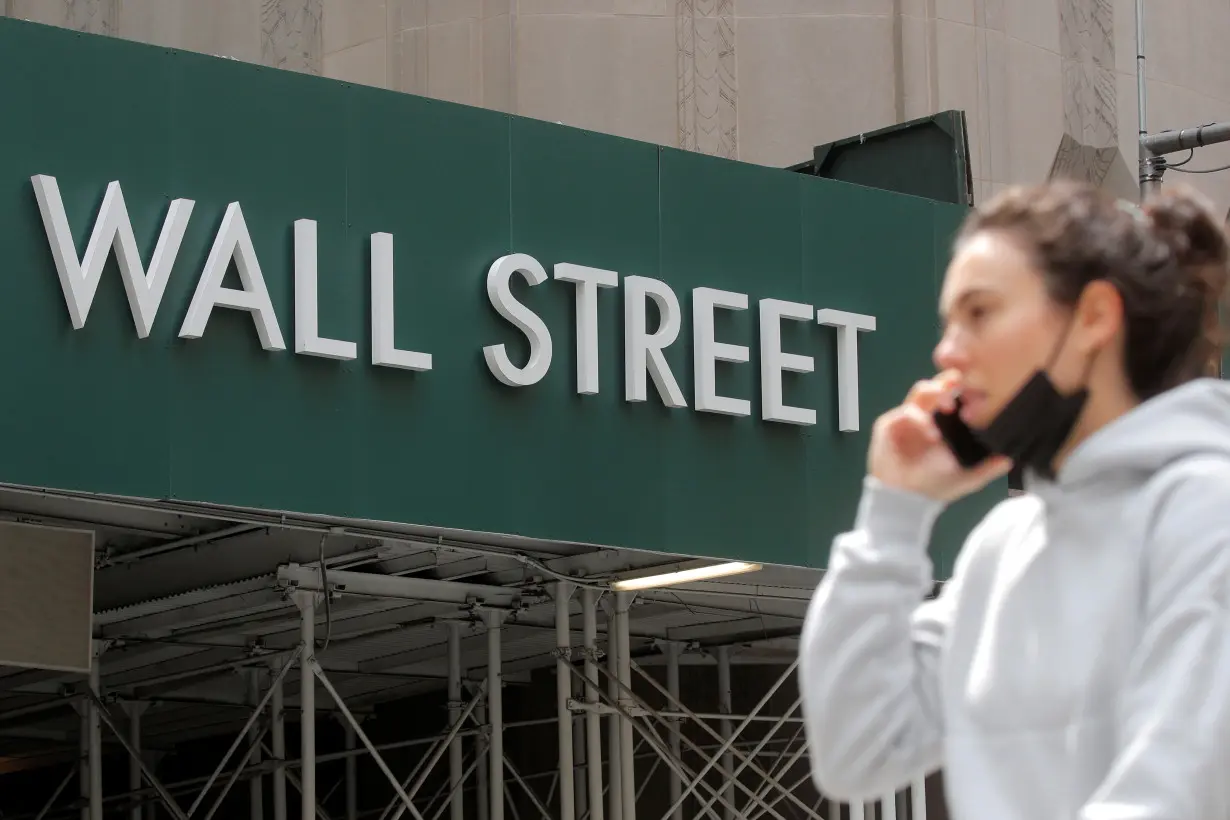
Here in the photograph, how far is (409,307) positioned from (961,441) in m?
11.8

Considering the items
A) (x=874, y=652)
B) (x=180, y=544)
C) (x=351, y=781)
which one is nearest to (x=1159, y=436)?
(x=874, y=652)

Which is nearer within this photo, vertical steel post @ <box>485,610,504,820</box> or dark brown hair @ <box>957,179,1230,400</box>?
dark brown hair @ <box>957,179,1230,400</box>

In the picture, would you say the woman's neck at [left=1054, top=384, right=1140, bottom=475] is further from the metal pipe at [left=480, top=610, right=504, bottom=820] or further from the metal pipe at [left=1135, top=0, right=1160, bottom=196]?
the metal pipe at [left=1135, top=0, right=1160, bottom=196]

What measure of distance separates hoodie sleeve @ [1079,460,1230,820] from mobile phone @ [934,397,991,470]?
1.16 ft

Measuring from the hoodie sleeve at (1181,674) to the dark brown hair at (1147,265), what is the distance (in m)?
0.22

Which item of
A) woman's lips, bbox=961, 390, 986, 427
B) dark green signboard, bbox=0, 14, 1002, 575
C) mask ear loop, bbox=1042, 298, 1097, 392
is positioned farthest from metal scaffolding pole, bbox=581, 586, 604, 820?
mask ear loop, bbox=1042, 298, 1097, 392

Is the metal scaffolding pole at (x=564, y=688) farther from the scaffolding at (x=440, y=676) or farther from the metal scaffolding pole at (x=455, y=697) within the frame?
the metal scaffolding pole at (x=455, y=697)

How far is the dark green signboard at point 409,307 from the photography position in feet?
44.3

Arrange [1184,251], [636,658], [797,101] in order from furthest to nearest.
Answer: [797,101] < [636,658] < [1184,251]

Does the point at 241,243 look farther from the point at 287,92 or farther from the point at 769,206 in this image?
the point at 769,206

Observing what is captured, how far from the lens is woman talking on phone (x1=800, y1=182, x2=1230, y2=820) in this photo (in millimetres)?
2996

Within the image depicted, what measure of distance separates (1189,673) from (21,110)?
37.9ft

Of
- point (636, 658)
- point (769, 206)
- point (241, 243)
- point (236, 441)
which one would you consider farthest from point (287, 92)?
point (636, 658)

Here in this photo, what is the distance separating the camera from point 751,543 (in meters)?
16.8
